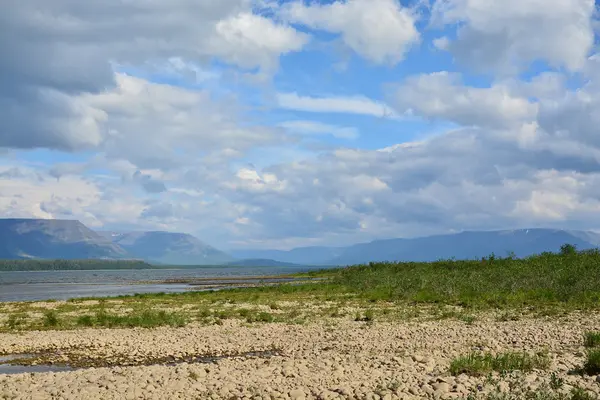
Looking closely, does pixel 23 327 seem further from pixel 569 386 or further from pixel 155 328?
pixel 569 386

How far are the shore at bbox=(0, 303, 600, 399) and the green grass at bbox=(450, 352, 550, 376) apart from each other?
335mm

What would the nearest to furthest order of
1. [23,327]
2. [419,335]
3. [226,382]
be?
[226,382] < [419,335] < [23,327]

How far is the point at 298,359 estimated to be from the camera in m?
20.3

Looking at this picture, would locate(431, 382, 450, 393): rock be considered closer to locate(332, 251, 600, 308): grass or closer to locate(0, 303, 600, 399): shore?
locate(0, 303, 600, 399): shore

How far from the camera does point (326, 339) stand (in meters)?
26.2

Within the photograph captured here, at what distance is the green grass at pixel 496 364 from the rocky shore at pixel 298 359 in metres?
0.30

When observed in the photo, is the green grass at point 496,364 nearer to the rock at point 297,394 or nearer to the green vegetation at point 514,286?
the rock at point 297,394

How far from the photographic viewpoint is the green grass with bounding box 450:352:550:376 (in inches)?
659

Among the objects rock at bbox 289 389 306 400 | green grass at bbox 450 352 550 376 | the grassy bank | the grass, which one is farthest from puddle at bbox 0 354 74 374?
the grass

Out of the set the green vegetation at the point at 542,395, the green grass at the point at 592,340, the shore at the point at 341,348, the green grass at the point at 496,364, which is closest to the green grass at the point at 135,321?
the shore at the point at 341,348

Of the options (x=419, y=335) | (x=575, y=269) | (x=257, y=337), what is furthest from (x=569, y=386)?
(x=575, y=269)

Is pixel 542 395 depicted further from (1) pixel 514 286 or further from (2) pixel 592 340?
(1) pixel 514 286

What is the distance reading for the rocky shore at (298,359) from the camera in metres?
15.4

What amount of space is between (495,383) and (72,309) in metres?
40.1
